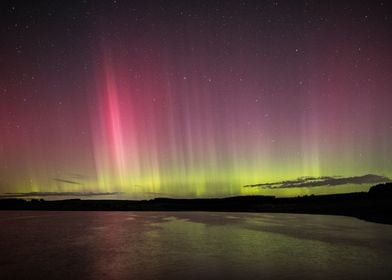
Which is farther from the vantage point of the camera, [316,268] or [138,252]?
[138,252]

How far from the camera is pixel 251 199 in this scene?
134000 mm

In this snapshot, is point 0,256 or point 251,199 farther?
point 251,199

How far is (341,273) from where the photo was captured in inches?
661

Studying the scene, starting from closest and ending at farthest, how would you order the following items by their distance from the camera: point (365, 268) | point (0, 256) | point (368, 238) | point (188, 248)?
point (365, 268), point (0, 256), point (188, 248), point (368, 238)

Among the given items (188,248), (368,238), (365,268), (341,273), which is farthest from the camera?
(368,238)

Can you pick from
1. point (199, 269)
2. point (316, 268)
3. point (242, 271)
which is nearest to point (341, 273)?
point (316, 268)

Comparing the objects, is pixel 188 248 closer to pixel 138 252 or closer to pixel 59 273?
pixel 138 252

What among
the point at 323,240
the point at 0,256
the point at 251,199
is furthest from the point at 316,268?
the point at 251,199

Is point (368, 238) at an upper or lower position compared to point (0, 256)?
lower

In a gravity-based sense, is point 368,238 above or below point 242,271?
below

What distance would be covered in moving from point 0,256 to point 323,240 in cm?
2257

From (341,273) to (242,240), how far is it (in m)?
14.7

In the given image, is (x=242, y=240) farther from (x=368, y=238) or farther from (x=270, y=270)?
(x=270, y=270)

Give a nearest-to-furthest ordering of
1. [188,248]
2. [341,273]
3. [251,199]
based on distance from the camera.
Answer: [341,273], [188,248], [251,199]
